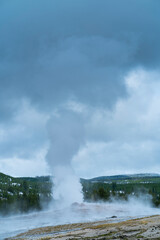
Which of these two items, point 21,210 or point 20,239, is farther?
point 21,210

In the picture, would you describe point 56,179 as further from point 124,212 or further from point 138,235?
point 138,235

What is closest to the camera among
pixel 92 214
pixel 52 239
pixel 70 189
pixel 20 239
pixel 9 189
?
pixel 52 239

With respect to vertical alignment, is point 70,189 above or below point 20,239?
above

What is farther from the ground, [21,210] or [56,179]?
[56,179]

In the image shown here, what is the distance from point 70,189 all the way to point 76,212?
19.0 m

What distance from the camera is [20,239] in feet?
134

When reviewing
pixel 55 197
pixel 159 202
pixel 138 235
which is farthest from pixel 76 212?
pixel 159 202

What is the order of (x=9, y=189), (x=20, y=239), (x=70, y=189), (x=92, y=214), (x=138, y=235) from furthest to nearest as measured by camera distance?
(x=9, y=189), (x=70, y=189), (x=92, y=214), (x=20, y=239), (x=138, y=235)

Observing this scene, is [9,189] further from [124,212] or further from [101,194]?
[124,212]

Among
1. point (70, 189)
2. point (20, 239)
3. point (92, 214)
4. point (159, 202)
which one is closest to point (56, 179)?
point (70, 189)

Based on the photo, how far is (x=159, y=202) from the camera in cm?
10650

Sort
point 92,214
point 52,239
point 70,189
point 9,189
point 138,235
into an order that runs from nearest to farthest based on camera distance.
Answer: point 138,235, point 52,239, point 92,214, point 70,189, point 9,189

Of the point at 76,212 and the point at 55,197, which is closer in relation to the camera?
the point at 76,212

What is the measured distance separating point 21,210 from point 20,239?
226 ft
